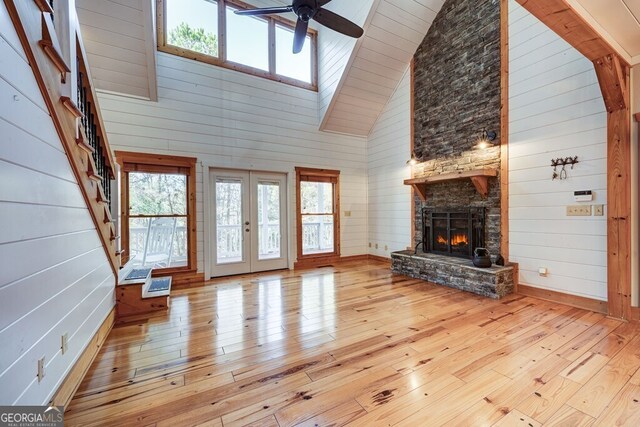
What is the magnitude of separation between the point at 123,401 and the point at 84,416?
19cm

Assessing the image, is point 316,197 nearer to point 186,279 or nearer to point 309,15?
point 186,279

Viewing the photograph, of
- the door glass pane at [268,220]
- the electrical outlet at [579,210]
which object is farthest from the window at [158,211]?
the electrical outlet at [579,210]

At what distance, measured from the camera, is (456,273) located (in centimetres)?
404

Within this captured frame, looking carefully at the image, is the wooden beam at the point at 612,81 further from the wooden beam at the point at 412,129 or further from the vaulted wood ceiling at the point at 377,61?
the vaulted wood ceiling at the point at 377,61

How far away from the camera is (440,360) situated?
2.13 m

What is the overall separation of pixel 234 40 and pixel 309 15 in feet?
8.05

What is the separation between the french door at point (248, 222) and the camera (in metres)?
5.05

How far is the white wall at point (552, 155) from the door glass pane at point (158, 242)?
5.30 m

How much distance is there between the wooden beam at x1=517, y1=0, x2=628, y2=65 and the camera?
1798 millimetres

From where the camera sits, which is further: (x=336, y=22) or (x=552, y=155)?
(x=336, y=22)

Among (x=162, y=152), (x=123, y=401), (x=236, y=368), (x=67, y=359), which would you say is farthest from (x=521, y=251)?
(x=162, y=152)

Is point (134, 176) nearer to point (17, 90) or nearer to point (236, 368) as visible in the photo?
point (17, 90)

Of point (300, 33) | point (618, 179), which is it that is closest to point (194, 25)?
point (300, 33)

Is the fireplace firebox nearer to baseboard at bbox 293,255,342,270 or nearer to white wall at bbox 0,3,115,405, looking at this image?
baseboard at bbox 293,255,342,270
